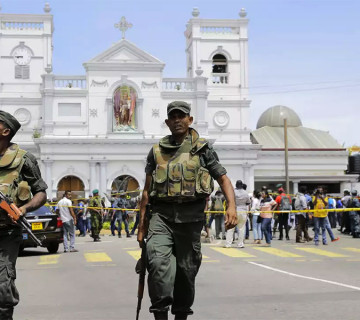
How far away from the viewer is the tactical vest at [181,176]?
621cm

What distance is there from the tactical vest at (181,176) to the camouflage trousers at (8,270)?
1.28 meters

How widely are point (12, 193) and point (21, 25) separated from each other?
2089 inches

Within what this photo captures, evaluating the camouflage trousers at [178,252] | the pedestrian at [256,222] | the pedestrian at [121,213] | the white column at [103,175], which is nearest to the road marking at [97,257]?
the pedestrian at [256,222]

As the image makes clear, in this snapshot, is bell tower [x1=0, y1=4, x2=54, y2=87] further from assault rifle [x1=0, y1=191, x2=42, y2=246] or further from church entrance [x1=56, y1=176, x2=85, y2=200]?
assault rifle [x1=0, y1=191, x2=42, y2=246]

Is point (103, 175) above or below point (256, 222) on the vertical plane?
above

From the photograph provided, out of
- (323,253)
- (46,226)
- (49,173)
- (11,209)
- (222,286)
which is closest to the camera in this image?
(11,209)

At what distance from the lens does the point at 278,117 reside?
2881 inches

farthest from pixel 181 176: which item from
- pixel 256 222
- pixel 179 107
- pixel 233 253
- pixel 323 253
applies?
pixel 256 222

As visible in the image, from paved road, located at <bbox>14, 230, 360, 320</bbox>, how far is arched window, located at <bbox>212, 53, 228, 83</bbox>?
135ft

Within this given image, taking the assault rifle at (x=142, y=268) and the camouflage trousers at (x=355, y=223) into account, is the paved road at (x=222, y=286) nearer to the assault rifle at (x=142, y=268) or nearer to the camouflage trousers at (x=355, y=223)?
the assault rifle at (x=142, y=268)

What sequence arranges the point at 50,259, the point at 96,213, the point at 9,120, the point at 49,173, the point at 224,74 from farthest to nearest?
the point at 224,74
the point at 49,173
the point at 96,213
the point at 50,259
the point at 9,120

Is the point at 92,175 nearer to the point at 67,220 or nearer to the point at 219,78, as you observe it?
the point at 219,78

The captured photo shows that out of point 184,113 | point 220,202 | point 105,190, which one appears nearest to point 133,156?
point 105,190

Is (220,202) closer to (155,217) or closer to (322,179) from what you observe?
(155,217)
